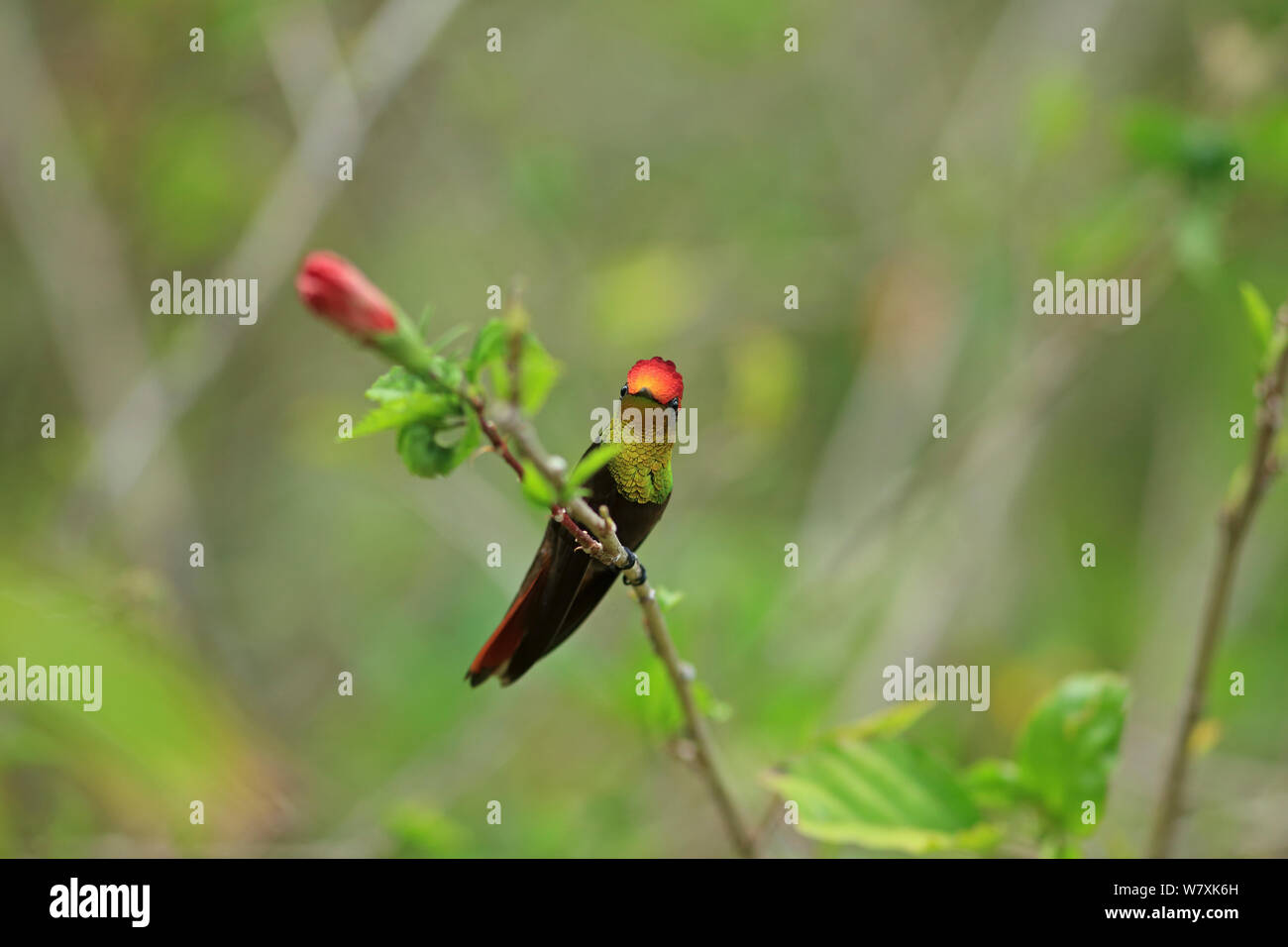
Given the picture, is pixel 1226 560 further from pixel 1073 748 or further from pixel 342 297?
pixel 342 297

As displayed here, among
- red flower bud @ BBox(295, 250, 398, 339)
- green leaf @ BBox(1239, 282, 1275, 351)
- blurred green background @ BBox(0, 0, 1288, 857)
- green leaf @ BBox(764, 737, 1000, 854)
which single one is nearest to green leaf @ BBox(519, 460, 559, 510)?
red flower bud @ BBox(295, 250, 398, 339)

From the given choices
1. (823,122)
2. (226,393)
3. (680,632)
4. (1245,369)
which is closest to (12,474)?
(226,393)

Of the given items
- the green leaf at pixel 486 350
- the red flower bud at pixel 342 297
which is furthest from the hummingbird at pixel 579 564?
the red flower bud at pixel 342 297

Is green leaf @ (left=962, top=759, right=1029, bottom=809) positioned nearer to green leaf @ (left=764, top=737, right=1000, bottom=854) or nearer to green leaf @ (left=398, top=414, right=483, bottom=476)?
green leaf @ (left=764, top=737, right=1000, bottom=854)

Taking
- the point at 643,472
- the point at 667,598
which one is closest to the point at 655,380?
the point at 643,472

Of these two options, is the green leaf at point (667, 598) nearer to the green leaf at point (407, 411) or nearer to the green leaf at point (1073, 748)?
the green leaf at point (407, 411)

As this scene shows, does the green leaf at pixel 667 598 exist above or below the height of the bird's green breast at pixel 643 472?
below

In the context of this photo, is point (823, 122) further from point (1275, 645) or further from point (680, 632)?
point (680, 632)

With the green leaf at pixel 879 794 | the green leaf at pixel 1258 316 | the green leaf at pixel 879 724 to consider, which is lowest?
the green leaf at pixel 879 794
